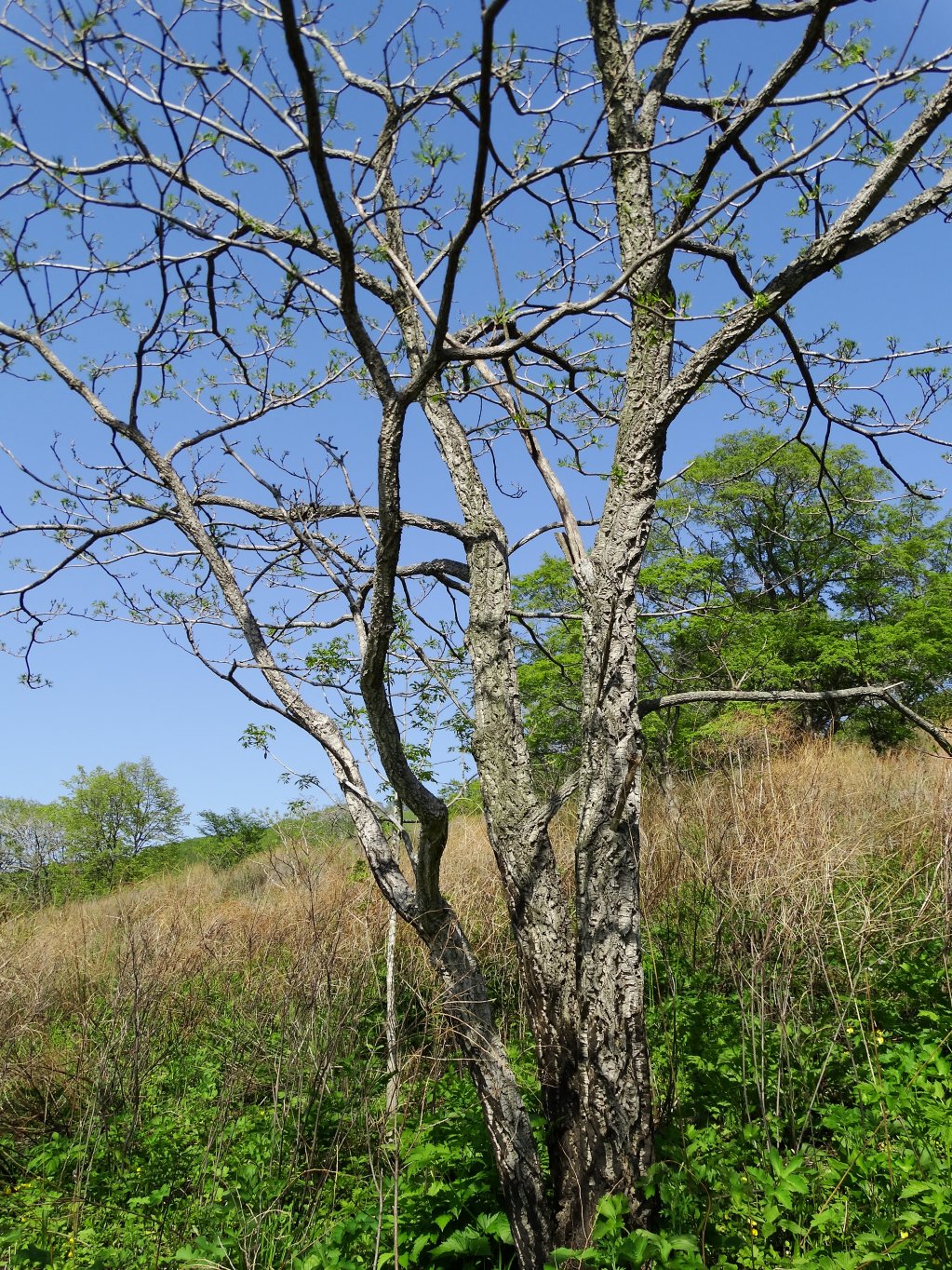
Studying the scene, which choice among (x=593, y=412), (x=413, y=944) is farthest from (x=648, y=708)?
(x=413, y=944)

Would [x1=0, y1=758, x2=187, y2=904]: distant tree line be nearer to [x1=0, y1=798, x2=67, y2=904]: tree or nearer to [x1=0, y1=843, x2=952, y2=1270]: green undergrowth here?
[x1=0, y1=798, x2=67, y2=904]: tree

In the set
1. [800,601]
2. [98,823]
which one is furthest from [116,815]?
[800,601]

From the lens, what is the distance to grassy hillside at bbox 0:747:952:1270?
122 inches

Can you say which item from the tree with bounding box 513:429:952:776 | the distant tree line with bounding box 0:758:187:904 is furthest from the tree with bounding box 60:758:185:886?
the tree with bounding box 513:429:952:776

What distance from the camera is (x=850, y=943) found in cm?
508

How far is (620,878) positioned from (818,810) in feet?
11.7

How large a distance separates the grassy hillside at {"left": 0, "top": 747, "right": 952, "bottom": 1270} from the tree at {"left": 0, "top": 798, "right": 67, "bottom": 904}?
13.7 m

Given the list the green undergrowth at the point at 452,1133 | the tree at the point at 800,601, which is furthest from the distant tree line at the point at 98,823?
the green undergrowth at the point at 452,1133

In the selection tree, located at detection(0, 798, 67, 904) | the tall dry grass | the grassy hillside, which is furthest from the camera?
tree, located at detection(0, 798, 67, 904)

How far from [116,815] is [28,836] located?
9.73 feet

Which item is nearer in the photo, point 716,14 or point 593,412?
point 716,14

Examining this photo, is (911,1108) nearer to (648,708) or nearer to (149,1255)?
(648,708)

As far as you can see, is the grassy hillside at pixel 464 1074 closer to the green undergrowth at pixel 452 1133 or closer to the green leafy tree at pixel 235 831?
the green undergrowth at pixel 452 1133

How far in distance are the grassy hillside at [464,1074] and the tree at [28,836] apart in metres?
13.7
